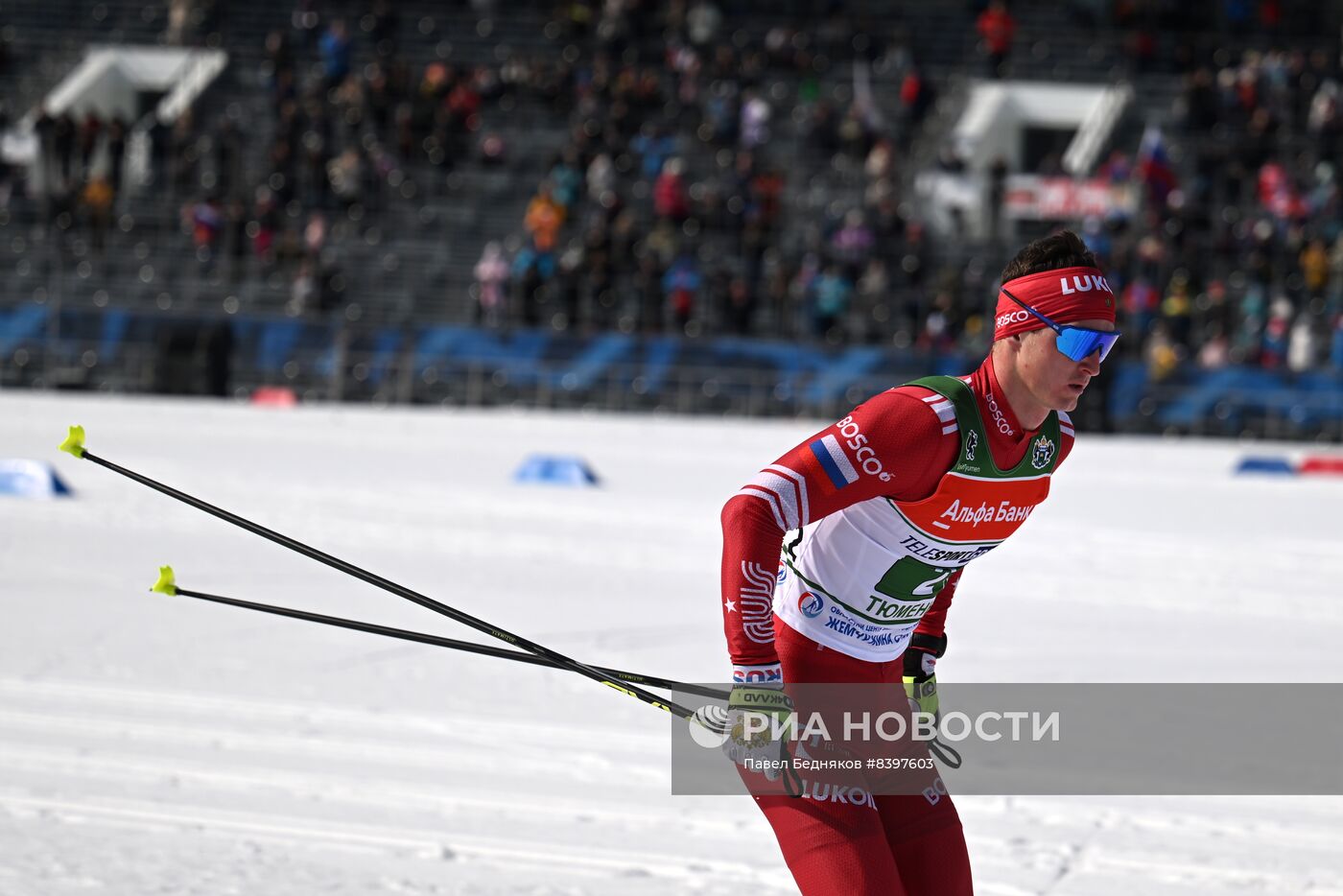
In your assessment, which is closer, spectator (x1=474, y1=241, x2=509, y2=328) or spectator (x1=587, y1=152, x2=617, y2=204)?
spectator (x1=474, y1=241, x2=509, y2=328)

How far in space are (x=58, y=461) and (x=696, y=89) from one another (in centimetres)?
1545

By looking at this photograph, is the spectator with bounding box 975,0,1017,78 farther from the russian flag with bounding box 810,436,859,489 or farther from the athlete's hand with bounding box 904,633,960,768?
the russian flag with bounding box 810,436,859,489

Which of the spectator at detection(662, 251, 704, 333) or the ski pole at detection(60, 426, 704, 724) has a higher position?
the ski pole at detection(60, 426, 704, 724)

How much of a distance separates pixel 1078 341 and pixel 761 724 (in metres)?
1.08

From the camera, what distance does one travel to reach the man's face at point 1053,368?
3854 millimetres

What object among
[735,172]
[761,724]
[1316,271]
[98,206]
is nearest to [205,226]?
[98,206]

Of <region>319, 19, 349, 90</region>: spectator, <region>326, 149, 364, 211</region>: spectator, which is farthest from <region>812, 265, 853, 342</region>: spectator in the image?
<region>319, 19, 349, 90</region>: spectator

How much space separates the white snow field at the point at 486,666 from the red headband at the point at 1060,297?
263cm

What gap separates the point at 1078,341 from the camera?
382cm

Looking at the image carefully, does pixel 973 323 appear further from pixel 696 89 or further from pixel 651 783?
pixel 651 783

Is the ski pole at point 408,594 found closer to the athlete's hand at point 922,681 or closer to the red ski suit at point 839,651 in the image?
the red ski suit at point 839,651

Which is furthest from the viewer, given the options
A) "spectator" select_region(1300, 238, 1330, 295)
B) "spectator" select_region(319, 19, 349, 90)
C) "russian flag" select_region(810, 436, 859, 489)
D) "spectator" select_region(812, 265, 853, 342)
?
"spectator" select_region(319, 19, 349, 90)

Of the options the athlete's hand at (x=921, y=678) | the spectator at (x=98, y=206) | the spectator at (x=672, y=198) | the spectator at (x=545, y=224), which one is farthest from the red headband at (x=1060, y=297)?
the spectator at (x=98, y=206)

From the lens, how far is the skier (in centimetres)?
365
